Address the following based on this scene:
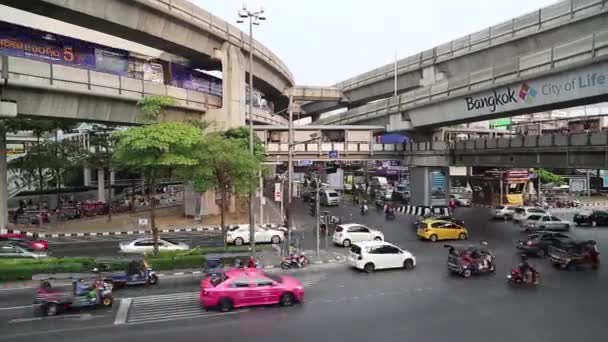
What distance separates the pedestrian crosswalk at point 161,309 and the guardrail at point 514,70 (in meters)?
18.9

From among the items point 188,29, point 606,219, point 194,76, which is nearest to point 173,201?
point 194,76

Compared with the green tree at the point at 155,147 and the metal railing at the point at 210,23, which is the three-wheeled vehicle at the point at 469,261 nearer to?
the green tree at the point at 155,147

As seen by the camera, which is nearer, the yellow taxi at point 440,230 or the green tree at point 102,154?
the yellow taxi at point 440,230

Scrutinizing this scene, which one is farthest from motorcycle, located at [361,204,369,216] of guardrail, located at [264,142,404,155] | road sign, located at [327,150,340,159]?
road sign, located at [327,150,340,159]

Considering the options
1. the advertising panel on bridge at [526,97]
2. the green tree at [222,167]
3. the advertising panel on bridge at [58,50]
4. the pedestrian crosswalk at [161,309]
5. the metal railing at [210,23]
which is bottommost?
the pedestrian crosswalk at [161,309]

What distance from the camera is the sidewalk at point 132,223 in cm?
3391

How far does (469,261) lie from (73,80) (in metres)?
23.3

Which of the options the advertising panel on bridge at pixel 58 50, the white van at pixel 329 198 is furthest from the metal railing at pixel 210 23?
the white van at pixel 329 198

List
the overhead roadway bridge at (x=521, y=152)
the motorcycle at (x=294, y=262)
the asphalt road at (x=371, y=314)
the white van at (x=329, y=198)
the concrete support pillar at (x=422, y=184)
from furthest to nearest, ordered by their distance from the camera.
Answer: the white van at (x=329, y=198) < the concrete support pillar at (x=422, y=184) < the overhead roadway bridge at (x=521, y=152) < the motorcycle at (x=294, y=262) < the asphalt road at (x=371, y=314)

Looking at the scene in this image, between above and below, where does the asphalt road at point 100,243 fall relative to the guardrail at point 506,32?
below

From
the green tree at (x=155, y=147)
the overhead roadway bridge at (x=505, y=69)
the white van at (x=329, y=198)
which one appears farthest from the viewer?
the white van at (x=329, y=198)

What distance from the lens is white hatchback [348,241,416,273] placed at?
69.7 ft

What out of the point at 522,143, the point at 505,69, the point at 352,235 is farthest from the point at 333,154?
the point at 505,69

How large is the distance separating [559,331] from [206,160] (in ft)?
55.9
